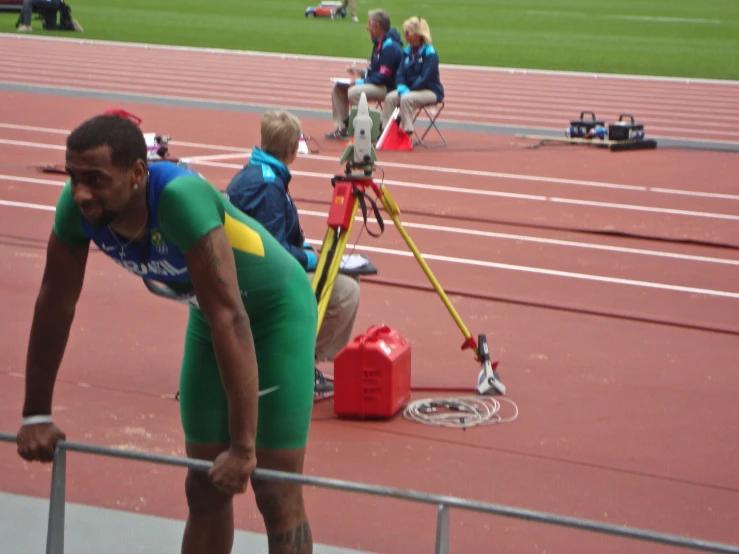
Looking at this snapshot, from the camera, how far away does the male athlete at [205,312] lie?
3.13m

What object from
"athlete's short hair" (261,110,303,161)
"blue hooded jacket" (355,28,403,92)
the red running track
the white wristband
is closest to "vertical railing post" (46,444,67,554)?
the white wristband

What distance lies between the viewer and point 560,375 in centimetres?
705

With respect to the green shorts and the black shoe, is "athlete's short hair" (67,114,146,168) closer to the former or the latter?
the green shorts

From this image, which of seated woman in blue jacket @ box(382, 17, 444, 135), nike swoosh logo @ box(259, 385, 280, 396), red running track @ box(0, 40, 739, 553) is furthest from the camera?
seated woman in blue jacket @ box(382, 17, 444, 135)

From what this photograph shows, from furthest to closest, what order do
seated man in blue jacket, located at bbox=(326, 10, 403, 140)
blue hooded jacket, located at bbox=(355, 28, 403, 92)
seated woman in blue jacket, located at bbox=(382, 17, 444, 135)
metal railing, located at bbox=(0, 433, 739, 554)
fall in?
blue hooded jacket, located at bbox=(355, 28, 403, 92) → seated man in blue jacket, located at bbox=(326, 10, 403, 140) → seated woman in blue jacket, located at bbox=(382, 17, 444, 135) → metal railing, located at bbox=(0, 433, 739, 554)

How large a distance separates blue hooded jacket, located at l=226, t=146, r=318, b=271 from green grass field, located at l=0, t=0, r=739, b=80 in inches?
887

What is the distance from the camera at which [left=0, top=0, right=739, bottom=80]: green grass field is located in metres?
30.9

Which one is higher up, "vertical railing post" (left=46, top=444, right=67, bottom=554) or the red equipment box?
"vertical railing post" (left=46, top=444, right=67, bottom=554)

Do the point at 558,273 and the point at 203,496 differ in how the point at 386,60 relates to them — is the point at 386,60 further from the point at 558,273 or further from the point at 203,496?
the point at 203,496

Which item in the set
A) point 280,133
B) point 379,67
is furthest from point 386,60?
point 280,133

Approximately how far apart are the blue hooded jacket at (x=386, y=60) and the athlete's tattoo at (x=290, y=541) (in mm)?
13217

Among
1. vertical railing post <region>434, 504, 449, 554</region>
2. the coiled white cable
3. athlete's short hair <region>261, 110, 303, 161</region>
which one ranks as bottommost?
the coiled white cable

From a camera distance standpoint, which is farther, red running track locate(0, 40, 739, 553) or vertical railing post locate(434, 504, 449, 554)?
red running track locate(0, 40, 739, 553)

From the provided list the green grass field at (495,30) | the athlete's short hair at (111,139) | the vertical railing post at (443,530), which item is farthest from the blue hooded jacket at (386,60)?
the vertical railing post at (443,530)
